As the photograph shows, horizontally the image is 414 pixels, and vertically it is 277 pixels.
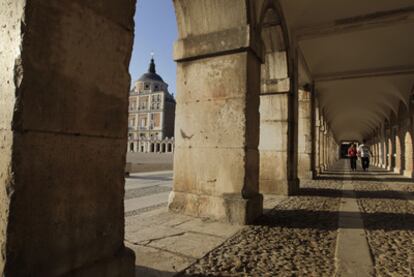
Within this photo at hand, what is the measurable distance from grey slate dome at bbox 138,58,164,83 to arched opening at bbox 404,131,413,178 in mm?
69009

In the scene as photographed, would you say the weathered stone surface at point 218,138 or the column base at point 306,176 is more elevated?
the weathered stone surface at point 218,138

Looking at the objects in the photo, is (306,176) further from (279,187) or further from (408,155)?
(408,155)

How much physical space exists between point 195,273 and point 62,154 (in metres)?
1.24

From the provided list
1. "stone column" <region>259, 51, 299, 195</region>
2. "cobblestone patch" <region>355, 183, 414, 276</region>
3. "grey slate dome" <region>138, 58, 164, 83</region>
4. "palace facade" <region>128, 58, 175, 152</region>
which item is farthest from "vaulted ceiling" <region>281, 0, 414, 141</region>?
"grey slate dome" <region>138, 58, 164, 83</region>

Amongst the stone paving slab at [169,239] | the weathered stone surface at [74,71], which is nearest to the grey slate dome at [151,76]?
the stone paving slab at [169,239]

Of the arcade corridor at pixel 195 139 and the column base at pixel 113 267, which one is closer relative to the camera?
the arcade corridor at pixel 195 139

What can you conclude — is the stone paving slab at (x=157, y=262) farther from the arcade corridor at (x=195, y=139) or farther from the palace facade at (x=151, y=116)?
the palace facade at (x=151, y=116)

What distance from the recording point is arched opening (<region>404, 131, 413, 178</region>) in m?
12.1

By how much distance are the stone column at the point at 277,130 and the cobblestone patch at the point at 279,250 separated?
2.02 metres

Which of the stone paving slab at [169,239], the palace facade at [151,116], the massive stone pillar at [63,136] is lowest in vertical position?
the stone paving slab at [169,239]

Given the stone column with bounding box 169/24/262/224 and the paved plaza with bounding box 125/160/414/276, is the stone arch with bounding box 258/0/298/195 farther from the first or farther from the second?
the stone column with bounding box 169/24/262/224

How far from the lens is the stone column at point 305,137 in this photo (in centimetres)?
1040

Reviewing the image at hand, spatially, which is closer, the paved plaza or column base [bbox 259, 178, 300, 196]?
the paved plaza

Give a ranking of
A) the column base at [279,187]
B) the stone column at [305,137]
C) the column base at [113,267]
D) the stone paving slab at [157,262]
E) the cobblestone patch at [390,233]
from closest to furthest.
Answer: the column base at [113,267] → the stone paving slab at [157,262] → the cobblestone patch at [390,233] → the column base at [279,187] → the stone column at [305,137]
